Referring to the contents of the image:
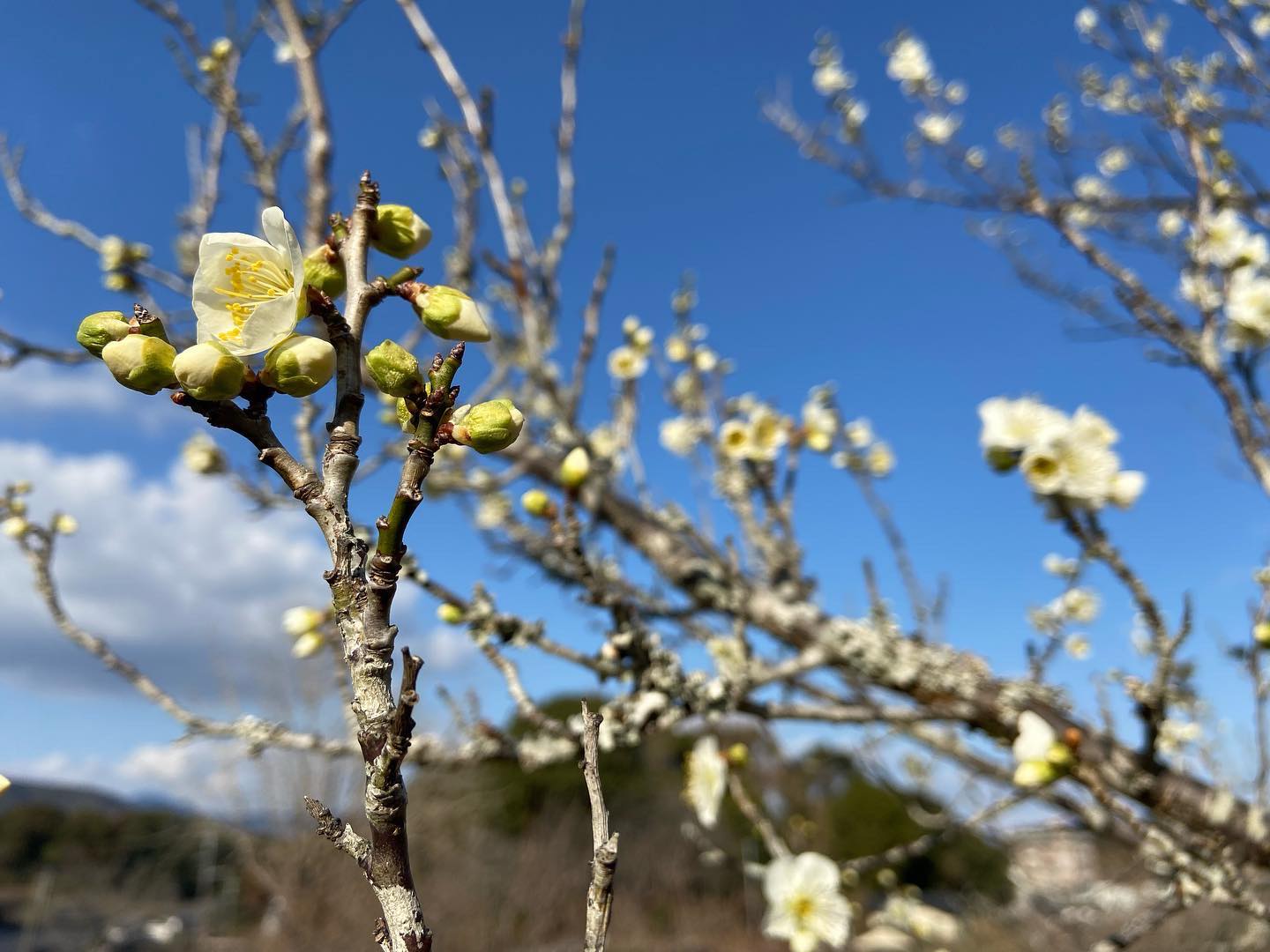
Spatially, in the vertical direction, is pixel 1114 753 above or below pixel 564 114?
below

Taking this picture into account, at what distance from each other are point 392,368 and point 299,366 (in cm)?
8

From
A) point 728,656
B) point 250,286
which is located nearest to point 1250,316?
point 728,656

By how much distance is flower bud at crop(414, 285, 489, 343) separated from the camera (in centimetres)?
80

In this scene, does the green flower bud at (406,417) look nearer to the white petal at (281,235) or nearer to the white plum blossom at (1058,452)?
the white petal at (281,235)

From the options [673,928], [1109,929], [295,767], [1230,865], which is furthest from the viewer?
[673,928]

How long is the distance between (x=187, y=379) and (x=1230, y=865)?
1.71m

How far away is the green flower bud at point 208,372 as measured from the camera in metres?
0.64

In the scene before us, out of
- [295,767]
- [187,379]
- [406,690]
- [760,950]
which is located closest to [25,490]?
[187,379]

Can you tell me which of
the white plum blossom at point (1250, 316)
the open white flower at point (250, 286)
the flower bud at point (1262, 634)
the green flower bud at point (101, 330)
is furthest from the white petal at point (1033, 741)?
the green flower bud at point (101, 330)

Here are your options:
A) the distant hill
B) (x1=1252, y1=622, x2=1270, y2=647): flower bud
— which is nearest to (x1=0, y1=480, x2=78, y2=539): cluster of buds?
(x1=1252, y1=622, x2=1270, y2=647): flower bud

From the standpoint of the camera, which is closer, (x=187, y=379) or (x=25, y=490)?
(x=187, y=379)

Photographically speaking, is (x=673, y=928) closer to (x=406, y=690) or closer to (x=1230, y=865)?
(x=1230, y=865)

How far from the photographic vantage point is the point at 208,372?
649mm

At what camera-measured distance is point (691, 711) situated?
164cm
